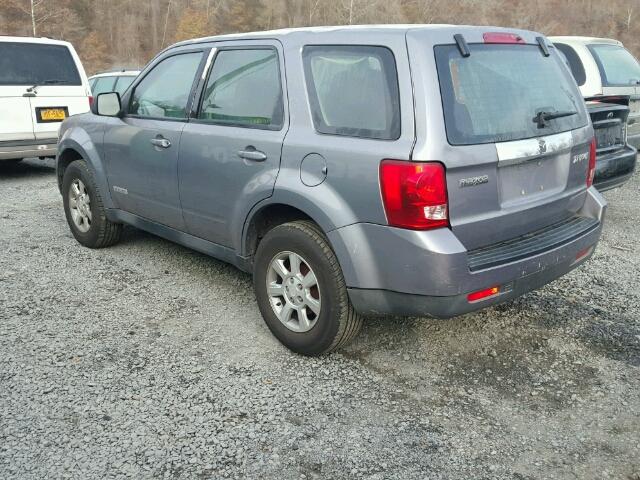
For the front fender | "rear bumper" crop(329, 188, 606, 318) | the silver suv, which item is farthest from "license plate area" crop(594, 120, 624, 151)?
the front fender

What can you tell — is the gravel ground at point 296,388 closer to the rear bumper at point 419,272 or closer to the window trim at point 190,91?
the rear bumper at point 419,272

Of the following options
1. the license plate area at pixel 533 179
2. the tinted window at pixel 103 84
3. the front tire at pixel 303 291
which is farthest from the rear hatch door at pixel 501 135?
the tinted window at pixel 103 84

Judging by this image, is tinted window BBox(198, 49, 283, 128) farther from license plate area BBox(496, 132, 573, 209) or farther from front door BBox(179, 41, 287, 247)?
license plate area BBox(496, 132, 573, 209)

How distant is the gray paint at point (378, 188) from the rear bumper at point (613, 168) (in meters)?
2.12

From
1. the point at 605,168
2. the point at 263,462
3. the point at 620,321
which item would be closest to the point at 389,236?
the point at 263,462

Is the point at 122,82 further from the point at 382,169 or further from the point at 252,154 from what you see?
the point at 382,169

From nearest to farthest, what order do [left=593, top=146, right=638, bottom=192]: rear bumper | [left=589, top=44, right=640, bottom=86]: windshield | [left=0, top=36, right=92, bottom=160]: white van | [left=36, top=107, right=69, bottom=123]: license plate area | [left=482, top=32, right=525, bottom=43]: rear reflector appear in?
[left=482, top=32, right=525, bottom=43]: rear reflector → [left=593, top=146, right=638, bottom=192]: rear bumper → [left=589, top=44, right=640, bottom=86]: windshield → [left=0, top=36, right=92, bottom=160]: white van → [left=36, top=107, right=69, bottom=123]: license plate area

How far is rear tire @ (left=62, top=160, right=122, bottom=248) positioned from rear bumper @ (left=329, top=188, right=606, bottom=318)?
2.85 m

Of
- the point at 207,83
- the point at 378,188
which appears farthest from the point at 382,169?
the point at 207,83

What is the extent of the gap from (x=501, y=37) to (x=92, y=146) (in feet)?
11.2

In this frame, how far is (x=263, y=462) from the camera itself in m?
2.65

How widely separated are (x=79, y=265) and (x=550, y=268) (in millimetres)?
3676

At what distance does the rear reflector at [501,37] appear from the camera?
320 centimetres

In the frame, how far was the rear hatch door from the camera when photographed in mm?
2908
